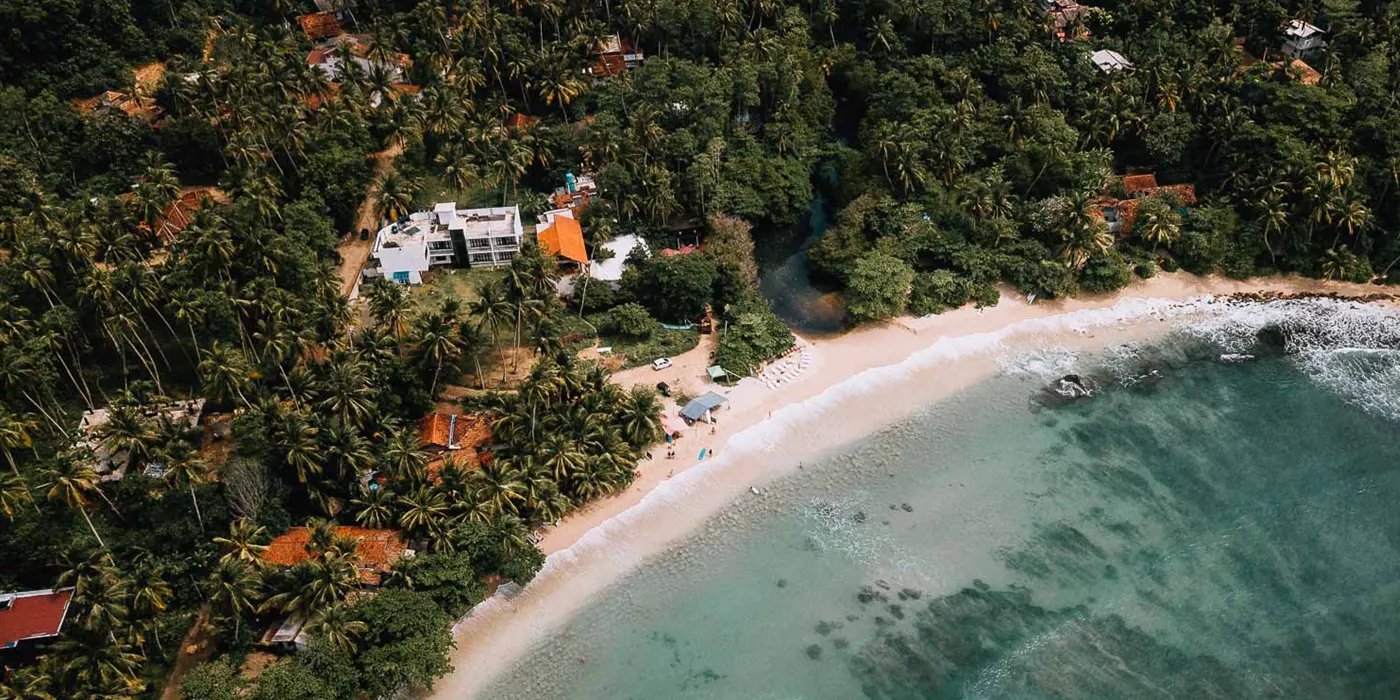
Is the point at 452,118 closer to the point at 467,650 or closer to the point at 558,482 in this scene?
the point at 558,482

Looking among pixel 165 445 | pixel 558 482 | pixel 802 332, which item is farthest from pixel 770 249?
pixel 165 445

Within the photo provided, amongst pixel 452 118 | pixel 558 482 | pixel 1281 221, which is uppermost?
pixel 452 118

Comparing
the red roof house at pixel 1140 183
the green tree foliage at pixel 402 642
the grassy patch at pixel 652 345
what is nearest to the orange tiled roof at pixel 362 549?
the green tree foliage at pixel 402 642

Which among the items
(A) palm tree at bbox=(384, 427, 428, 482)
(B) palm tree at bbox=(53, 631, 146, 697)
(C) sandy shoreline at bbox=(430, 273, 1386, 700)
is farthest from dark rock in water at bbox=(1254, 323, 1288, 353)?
(B) palm tree at bbox=(53, 631, 146, 697)

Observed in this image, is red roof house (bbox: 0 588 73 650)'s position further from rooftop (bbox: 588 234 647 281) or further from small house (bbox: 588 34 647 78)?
small house (bbox: 588 34 647 78)

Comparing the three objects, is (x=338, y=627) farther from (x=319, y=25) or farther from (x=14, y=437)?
(x=319, y=25)

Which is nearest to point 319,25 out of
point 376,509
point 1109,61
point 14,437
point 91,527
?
point 14,437
